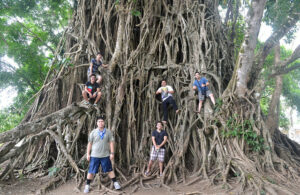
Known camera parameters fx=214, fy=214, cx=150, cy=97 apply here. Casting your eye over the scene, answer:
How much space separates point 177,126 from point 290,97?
7.42m

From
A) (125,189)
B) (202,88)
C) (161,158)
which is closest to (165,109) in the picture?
(202,88)

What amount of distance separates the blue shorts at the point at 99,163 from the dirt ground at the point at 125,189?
0.37 metres

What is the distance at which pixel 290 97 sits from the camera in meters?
9.56

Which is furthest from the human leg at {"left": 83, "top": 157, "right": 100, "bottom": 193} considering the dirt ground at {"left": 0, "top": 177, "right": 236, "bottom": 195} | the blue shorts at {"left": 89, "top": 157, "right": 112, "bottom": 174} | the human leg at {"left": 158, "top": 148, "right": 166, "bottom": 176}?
the human leg at {"left": 158, "top": 148, "right": 166, "bottom": 176}

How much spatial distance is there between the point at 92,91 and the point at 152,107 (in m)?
1.46

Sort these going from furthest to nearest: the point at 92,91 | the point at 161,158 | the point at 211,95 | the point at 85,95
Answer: the point at 211,95, the point at 92,91, the point at 85,95, the point at 161,158

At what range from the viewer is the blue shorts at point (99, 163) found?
3.39 meters

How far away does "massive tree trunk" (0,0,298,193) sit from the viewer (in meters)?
3.84

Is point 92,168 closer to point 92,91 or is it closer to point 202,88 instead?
point 92,91

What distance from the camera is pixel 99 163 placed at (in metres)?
3.47

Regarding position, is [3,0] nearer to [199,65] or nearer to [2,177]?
[2,177]

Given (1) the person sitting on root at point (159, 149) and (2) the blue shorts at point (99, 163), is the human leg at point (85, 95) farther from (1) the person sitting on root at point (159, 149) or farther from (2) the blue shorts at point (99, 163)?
(1) the person sitting on root at point (159, 149)

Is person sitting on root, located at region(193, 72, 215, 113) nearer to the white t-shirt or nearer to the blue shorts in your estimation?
the white t-shirt

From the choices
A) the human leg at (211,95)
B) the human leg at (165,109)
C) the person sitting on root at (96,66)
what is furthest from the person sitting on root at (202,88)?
the person sitting on root at (96,66)
